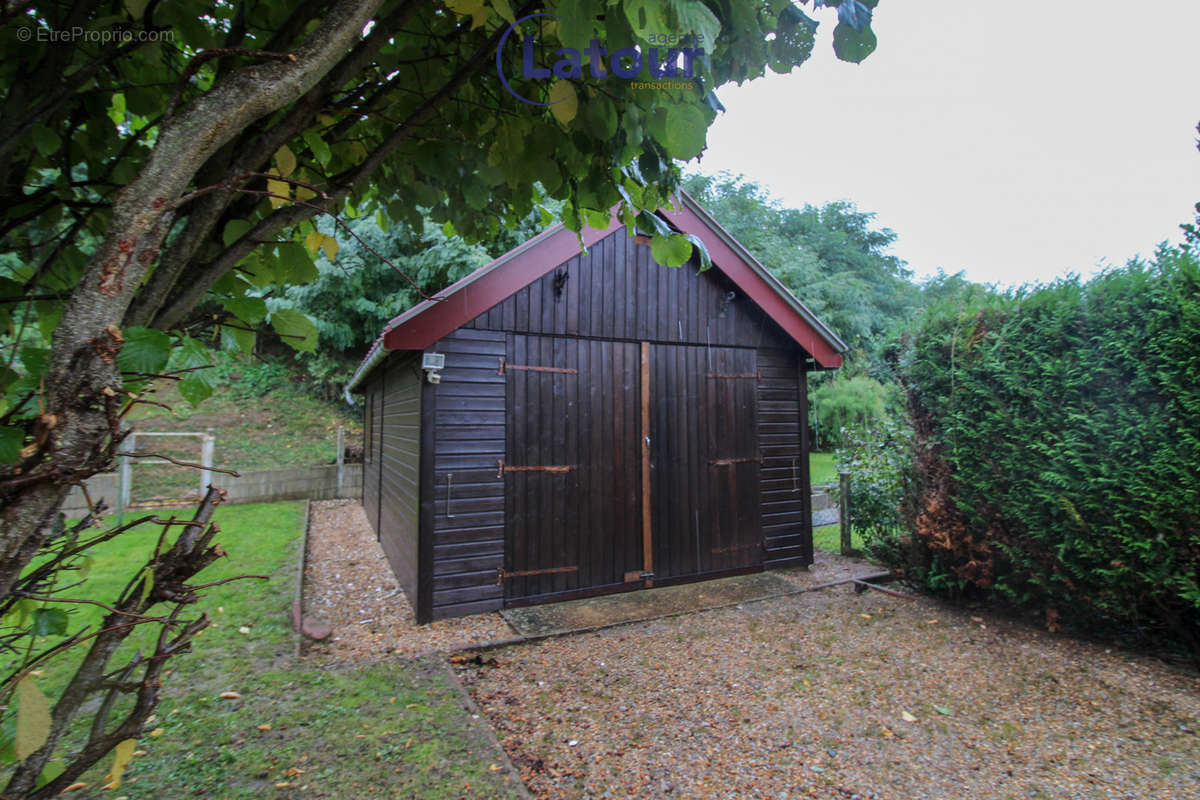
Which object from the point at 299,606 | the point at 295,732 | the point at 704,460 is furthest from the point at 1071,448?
the point at 299,606

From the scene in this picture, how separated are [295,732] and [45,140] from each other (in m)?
3.04

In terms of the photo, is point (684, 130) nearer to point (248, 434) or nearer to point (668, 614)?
point (668, 614)

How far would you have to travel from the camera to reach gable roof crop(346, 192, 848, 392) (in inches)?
187

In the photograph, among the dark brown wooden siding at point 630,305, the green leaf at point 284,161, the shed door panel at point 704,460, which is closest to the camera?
the green leaf at point 284,161

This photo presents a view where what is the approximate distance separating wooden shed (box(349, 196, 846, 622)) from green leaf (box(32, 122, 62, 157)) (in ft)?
9.87

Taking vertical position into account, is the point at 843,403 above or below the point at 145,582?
above

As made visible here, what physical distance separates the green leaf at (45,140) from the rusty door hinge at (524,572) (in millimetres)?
4397

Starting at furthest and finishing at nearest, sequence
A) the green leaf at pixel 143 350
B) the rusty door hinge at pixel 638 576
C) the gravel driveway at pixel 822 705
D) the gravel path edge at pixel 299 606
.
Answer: the rusty door hinge at pixel 638 576, the gravel path edge at pixel 299 606, the gravel driveway at pixel 822 705, the green leaf at pixel 143 350

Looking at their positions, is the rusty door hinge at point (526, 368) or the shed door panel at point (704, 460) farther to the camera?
the shed door panel at point (704, 460)

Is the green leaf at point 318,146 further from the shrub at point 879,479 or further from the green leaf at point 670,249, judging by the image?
the shrub at point 879,479

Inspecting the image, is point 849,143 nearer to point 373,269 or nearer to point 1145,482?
point 373,269

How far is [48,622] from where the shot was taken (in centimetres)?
100

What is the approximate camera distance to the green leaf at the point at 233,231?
1.23m

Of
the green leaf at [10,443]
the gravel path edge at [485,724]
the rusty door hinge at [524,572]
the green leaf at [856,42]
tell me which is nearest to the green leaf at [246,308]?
the green leaf at [10,443]
